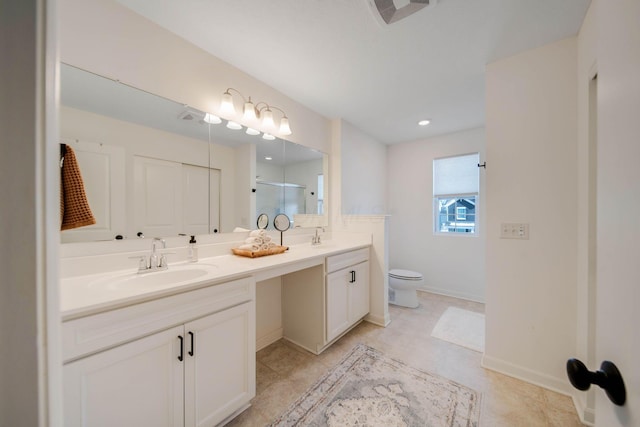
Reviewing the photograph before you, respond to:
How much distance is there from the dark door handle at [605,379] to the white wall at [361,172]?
237 centimetres

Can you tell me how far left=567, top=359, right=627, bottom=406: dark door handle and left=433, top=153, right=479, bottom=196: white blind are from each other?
128 inches

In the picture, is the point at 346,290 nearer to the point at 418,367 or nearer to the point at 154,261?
the point at 418,367

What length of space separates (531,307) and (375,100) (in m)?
2.18

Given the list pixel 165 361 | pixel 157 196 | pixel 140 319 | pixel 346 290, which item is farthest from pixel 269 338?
pixel 157 196

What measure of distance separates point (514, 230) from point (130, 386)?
2.37 metres

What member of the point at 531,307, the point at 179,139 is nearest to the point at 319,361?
the point at 531,307

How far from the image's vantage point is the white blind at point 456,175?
3.21m

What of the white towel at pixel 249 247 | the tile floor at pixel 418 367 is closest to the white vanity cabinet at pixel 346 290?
the tile floor at pixel 418 367

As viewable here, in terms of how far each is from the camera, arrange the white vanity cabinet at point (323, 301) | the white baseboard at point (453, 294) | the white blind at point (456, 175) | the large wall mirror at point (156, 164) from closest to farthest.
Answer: the large wall mirror at point (156, 164) < the white vanity cabinet at point (323, 301) < the white baseboard at point (453, 294) < the white blind at point (456, 175)

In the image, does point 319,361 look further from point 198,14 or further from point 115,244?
point 198,14

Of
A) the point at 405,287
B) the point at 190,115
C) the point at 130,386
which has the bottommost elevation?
the point at 405,287

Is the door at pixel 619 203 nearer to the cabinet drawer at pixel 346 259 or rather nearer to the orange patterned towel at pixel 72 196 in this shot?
the cabinet drawer at pixel 346 259

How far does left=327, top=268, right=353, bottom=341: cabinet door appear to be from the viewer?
1.95 meters

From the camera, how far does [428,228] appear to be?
3508mm
